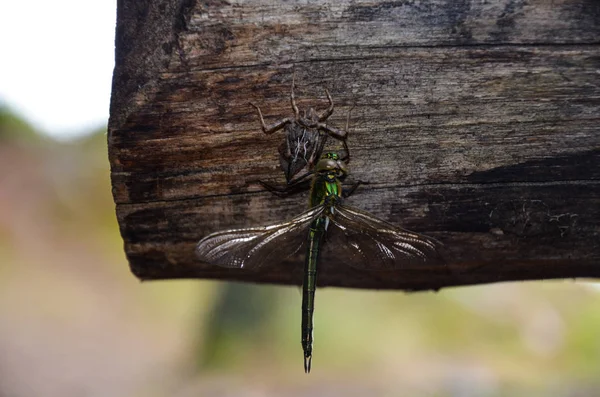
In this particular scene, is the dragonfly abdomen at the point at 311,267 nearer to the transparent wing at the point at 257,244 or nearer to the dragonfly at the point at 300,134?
the transparent wing at the point at 257,244

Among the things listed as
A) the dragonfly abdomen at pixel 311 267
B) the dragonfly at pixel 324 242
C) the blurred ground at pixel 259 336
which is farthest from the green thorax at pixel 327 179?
the blurred ground at pixel 259 336

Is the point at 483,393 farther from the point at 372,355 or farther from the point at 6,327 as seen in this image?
the point at 6,327

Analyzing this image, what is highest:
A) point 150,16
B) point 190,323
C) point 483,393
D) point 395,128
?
point 150,16

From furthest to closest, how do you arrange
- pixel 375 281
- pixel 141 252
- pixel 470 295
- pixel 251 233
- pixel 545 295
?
pixel 545 295 < pixel 470 295 < pixel 375 281 < pixel 141 252 < pixel 251 233

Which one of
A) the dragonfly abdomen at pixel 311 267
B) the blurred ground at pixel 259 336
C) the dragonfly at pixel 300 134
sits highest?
the dragonfly at pixel 300 134

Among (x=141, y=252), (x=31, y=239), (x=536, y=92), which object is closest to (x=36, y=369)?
(x=31, y=239)

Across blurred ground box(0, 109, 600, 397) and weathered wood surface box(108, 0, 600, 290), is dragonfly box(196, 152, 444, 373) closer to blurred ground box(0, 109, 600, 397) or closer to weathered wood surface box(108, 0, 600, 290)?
weathered wood surface box(108, 0, 600, 290)
